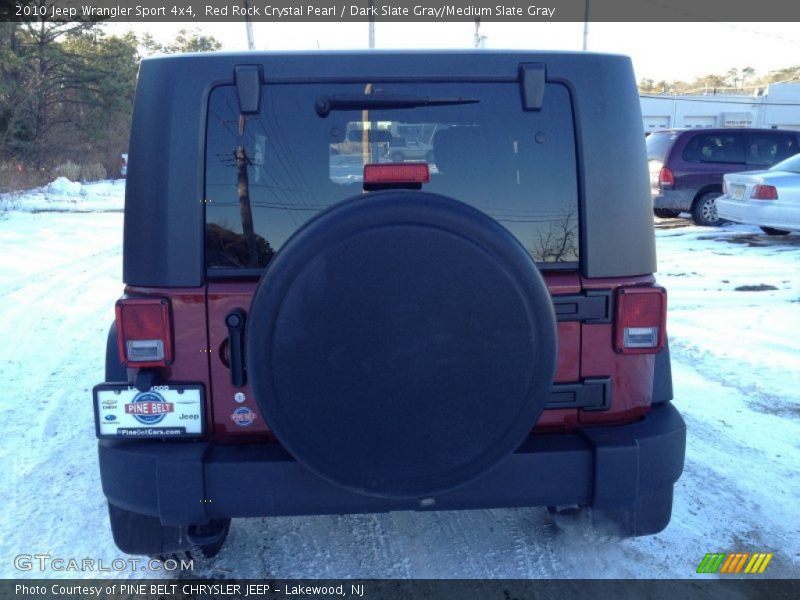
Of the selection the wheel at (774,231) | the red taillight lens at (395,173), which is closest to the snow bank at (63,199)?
the wheel at (774,231)

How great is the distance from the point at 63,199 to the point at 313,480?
22335 mm

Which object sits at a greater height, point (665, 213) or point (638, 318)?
point (638, 318)

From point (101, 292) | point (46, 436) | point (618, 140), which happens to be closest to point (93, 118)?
point (101, 292)

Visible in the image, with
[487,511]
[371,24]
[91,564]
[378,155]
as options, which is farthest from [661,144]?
[371,24]

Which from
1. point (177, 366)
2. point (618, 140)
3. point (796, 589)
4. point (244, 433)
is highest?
point (618, 140)

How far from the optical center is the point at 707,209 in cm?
1385

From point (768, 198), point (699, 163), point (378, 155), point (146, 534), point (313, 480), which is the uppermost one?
point (378, 155)

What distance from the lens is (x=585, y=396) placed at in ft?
8.74

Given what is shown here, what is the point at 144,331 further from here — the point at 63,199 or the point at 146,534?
the point at 63,199

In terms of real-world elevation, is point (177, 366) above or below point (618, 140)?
below

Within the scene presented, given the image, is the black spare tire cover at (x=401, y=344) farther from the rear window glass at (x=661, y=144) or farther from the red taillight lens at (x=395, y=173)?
the rear window glass at (x=661, y=144)

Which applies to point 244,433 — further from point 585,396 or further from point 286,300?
point 585,396

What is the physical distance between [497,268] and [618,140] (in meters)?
0.82

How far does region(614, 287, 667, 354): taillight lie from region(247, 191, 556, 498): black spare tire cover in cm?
50
